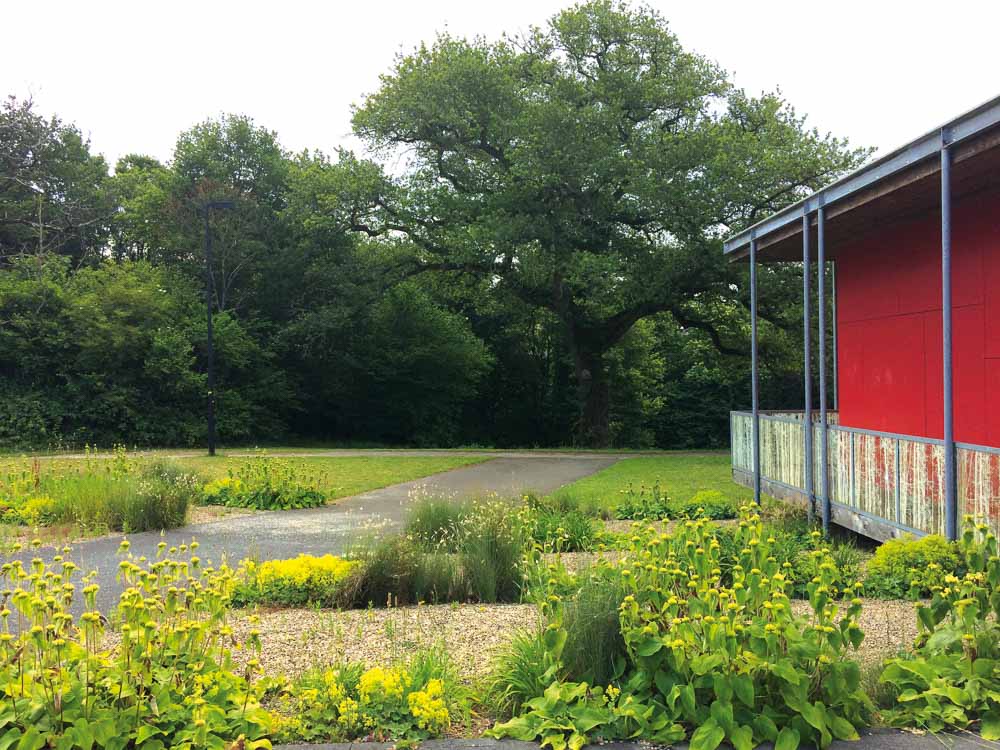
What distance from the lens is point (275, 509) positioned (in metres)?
12.8

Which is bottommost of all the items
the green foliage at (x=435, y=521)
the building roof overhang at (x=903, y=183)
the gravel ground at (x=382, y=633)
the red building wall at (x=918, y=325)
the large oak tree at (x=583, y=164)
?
the gravel ground at (x=382, y=633)

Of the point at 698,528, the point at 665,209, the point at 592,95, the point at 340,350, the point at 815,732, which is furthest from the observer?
the point at 340,350

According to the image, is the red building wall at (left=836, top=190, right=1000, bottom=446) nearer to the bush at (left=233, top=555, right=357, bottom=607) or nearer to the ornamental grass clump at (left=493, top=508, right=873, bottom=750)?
the ornamental grass clump at (left=493, top=508, right=873, bottom=750)

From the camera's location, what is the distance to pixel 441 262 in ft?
90.5

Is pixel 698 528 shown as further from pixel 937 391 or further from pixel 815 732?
pixel 937 391

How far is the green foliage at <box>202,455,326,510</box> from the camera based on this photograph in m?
13.0

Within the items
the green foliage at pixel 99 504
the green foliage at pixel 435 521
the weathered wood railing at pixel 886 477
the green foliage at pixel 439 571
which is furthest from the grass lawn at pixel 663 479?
the green foliage at pixel 99 504

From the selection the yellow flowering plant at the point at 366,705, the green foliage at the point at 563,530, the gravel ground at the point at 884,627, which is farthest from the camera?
the green foliage at the point at 563,530

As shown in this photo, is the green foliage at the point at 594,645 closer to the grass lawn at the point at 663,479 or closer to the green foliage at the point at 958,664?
the green foliage at the point at 958,664

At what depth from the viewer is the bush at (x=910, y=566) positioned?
21.1 feet

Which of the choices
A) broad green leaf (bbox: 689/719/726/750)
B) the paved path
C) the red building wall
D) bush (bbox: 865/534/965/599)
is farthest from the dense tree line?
broad green leaf (bbox: 689/719/726/750)

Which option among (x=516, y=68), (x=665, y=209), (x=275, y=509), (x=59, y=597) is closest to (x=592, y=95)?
(x=516, y=68)

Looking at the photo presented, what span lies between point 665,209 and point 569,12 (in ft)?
22.8

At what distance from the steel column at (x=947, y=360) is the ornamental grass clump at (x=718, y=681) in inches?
137
